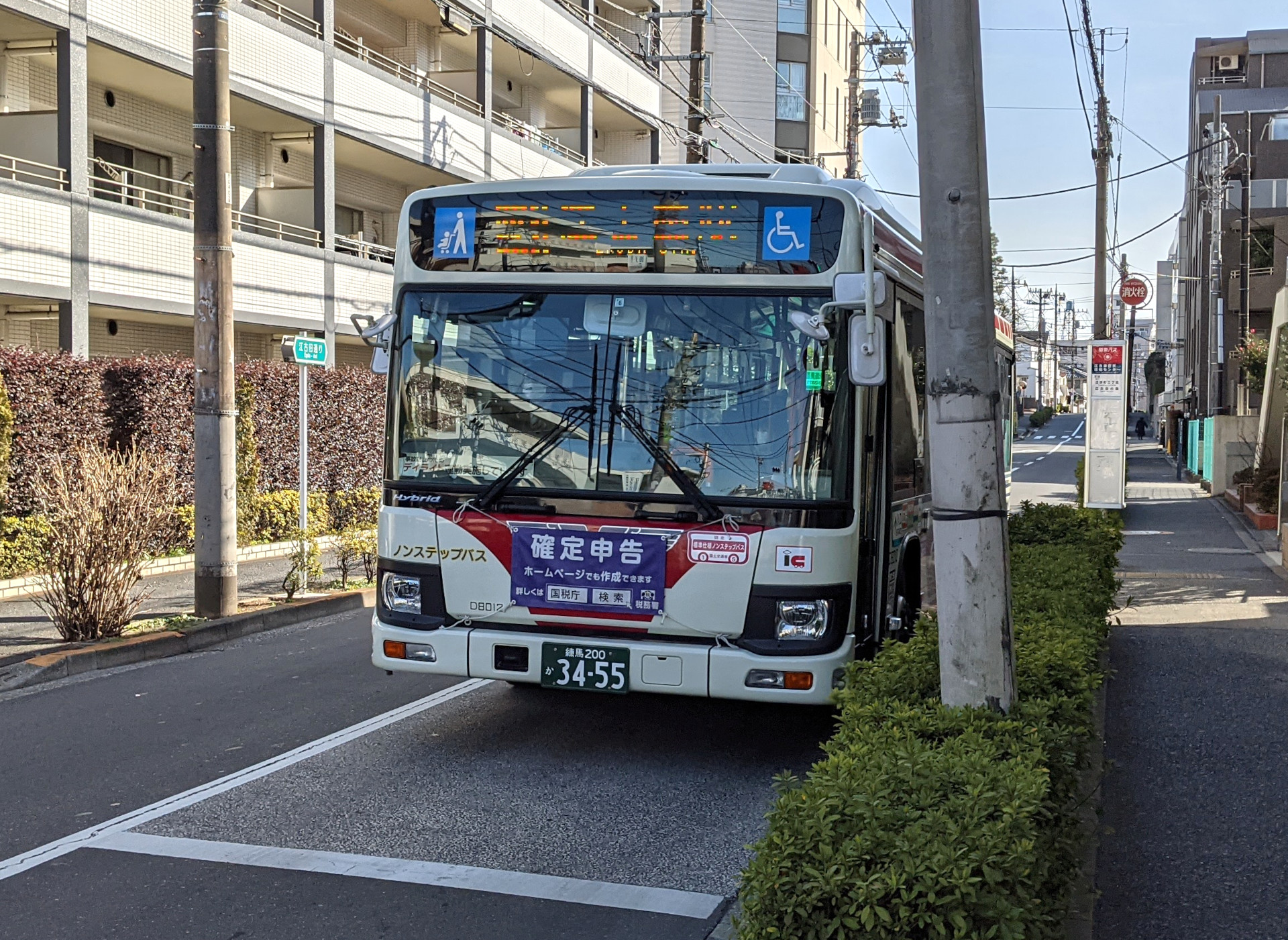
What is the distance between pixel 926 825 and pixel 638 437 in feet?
11.4

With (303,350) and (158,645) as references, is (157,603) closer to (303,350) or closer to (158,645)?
(158,645)

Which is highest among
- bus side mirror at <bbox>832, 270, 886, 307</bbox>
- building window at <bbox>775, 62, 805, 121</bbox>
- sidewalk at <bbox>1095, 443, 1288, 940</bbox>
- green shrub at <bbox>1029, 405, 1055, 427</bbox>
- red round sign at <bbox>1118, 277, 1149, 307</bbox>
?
building window at <bbox>775, 62, 805, 121</bbox>

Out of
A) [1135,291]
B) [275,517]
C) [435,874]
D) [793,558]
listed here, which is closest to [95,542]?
[435,874]

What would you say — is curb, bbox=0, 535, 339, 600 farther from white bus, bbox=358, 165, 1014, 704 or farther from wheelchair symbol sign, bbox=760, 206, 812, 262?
wheelchair symbol sign, bbox=760, 206, 812, 262

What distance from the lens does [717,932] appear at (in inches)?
177

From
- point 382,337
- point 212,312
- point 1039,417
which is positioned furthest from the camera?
point 1039,417

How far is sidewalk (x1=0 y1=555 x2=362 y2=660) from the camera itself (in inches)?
415

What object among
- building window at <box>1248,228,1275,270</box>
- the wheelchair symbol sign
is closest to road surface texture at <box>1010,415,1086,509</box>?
building window at <box>1248,228,1275,270</box>

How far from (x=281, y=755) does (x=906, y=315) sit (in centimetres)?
462

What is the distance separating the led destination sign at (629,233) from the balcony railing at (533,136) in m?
22.6

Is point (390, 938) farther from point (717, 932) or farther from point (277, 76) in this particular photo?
point (277, 76)

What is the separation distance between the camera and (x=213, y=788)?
645 cm

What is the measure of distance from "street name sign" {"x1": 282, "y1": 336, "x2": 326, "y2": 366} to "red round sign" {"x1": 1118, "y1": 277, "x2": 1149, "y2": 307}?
77.7 feet

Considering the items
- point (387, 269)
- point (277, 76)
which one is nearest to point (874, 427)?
point (277, 76)
